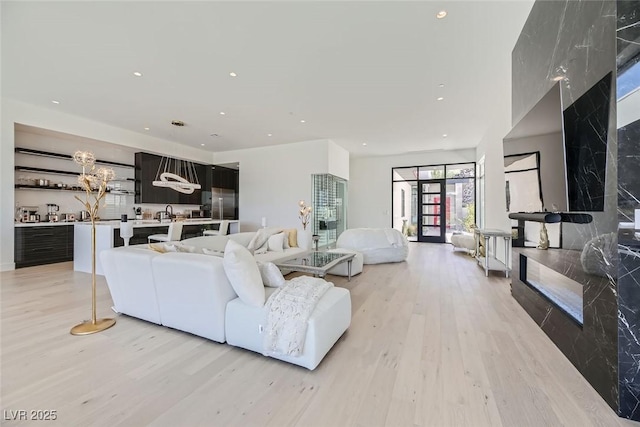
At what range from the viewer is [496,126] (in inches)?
219

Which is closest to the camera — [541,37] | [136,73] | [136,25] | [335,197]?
[541,37]

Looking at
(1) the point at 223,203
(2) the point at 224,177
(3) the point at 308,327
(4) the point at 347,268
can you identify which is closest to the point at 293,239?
(4) the point at 347,268

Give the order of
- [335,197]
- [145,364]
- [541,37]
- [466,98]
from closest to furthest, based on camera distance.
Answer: [145,364]
[541,37]
[466,98]
[335,197]

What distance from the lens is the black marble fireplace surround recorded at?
1.55m

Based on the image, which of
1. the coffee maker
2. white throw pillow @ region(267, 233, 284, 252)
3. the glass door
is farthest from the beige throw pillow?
the glass door

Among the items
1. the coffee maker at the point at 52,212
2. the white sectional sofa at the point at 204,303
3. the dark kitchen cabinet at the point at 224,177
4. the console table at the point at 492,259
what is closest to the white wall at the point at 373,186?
the dark kitchen cabinet at the point at 224,177

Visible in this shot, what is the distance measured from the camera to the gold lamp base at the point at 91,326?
8.18ft

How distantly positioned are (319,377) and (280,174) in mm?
6803

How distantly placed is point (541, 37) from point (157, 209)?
9.38m

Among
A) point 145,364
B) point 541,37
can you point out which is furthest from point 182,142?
point 541,37

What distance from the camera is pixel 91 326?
8.51 ft

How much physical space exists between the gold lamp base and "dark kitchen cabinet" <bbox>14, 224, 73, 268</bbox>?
14.2 ft

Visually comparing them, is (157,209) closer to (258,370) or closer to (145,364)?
(145,364)

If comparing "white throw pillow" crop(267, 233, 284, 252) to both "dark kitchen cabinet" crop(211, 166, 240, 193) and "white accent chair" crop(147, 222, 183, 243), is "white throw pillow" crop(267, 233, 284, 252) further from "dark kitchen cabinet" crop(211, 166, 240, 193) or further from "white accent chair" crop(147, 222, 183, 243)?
"dark kitchen cabinet" crop(211, 166, 240, 193)
